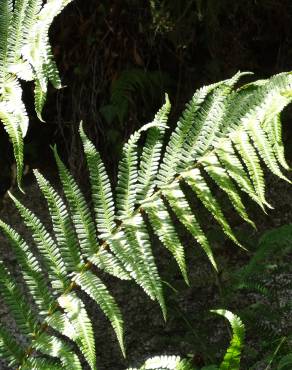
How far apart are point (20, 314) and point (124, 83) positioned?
1.48 meters

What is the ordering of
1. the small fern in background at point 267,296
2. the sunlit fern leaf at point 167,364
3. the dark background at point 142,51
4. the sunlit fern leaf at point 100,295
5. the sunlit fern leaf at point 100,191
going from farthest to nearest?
the dark background at point 142,51, the small fern in background at point 267,296, the sunlit fern leaf at point 100,191, the sunlit fern leaf at point 100,295, the sunlit fern leaf at point 167,364

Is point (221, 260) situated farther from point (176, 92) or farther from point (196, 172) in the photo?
point (196, 172)

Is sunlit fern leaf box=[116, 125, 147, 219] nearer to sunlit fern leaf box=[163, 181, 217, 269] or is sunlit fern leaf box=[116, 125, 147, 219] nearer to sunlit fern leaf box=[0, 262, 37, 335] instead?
sunlit fern leaf box=[163, 181, 217, 269]

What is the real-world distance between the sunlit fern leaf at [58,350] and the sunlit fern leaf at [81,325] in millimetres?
22

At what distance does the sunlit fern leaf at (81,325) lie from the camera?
3.85 ft

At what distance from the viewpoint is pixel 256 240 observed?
2.35 meters

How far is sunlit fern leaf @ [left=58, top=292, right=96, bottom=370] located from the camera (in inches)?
46.3

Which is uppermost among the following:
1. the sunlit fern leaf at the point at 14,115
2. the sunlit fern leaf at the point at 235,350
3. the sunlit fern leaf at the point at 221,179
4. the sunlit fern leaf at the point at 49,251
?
the sunlit fern leaf at the point at 14,115

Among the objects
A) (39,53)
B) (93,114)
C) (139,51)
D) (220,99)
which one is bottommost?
(220,99)

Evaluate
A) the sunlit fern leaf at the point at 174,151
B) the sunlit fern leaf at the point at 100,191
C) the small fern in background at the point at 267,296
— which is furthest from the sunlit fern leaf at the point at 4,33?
the small fern in background at the point at 267,296

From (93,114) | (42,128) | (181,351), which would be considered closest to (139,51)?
(93,114)

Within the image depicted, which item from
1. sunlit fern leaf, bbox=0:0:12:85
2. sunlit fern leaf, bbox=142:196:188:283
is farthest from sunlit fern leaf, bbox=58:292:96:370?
sunlit fern leaf, bbox=0:0:12:85

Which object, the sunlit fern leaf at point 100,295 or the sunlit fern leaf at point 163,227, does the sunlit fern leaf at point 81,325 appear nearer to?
the sunlit fern leaf at point 100,295

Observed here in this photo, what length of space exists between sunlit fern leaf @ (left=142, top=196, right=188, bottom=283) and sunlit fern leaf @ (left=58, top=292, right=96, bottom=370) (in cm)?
20
